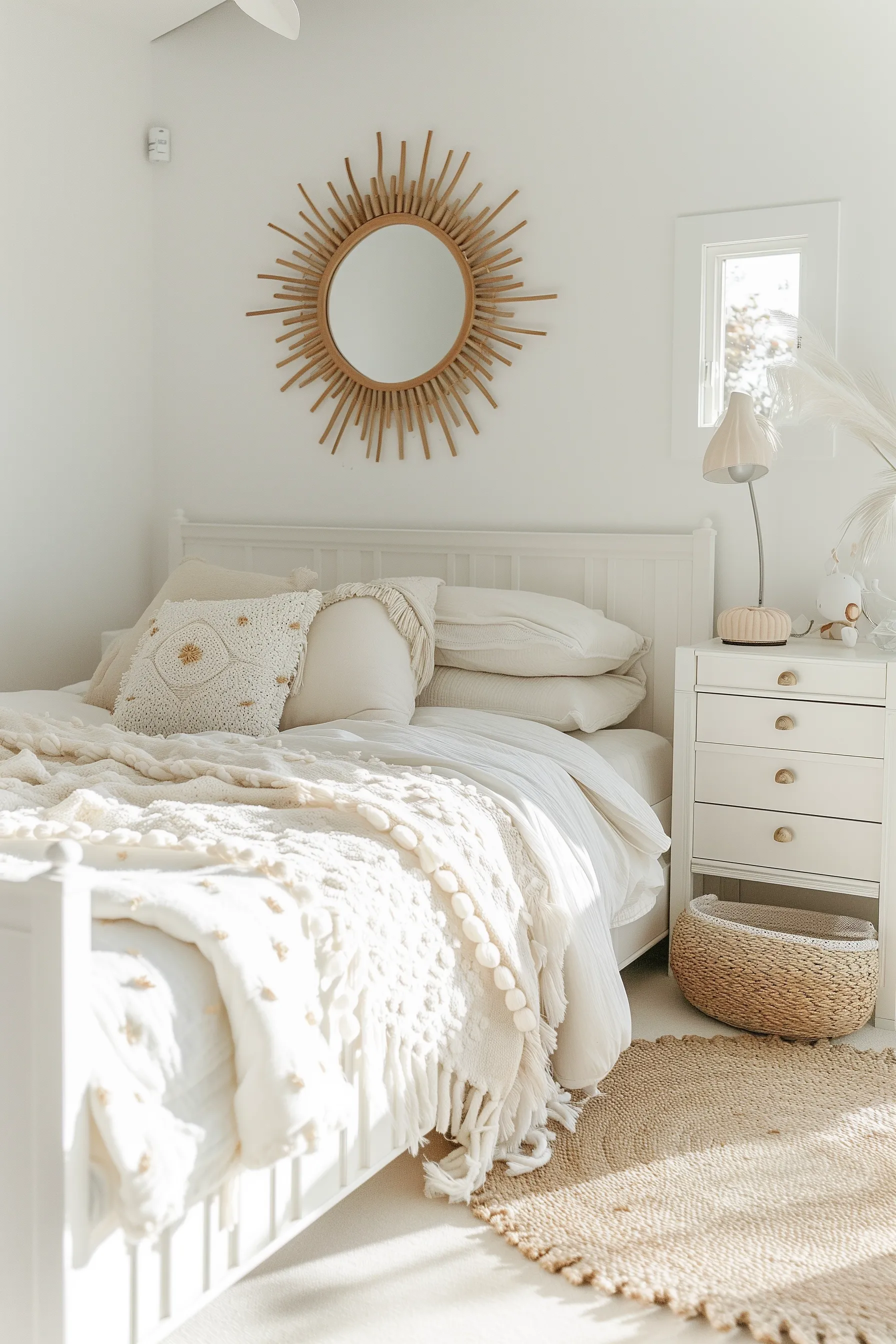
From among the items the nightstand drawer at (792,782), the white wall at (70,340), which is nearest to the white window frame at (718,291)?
the nightstand drawer at (792,782)

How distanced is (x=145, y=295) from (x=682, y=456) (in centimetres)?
185

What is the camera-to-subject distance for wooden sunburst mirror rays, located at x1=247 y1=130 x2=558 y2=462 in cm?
324

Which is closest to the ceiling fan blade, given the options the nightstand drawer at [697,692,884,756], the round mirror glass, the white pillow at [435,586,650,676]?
the white pillow at [435,586,650,676]

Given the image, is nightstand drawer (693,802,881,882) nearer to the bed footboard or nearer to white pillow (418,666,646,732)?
white pillow (418,666,646,732)

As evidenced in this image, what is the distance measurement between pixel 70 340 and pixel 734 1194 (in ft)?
9.52

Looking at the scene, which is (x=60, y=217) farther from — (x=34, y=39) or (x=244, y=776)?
(x=244, y=776)

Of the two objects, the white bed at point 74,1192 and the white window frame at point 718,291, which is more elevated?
the white window frame at point 718,291

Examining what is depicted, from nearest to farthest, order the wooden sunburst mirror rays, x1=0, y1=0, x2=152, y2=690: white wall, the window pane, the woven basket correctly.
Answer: the woven basket, the window pane, the wooden sunburst mirror rays, x1=0, y1=0, x2=152, y2=690: white wall

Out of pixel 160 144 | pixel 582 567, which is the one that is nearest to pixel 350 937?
pixel 582 567

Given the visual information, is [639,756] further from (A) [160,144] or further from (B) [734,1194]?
(A) [160,144]

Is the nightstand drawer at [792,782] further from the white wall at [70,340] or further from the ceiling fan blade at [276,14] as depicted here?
the white wall at [70,340]

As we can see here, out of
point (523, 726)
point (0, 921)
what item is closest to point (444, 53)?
point (523, 726)

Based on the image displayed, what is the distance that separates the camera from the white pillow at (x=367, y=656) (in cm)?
255

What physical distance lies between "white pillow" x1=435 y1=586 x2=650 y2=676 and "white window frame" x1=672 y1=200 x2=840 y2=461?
514mm
